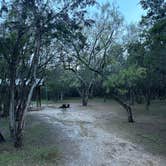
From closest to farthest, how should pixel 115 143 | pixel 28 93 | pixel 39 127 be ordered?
pixel 28 93 < pixel 115 143 < pixel 39 127

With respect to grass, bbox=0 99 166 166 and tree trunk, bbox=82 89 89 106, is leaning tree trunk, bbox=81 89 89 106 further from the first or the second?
grass, bbox=0 99 166 166

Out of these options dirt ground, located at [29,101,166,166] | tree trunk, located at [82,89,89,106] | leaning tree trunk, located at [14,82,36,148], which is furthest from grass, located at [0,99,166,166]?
tree trunk, located at [82,89,89,106]

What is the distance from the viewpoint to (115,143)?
15094mm

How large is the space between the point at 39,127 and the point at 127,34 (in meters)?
26.0

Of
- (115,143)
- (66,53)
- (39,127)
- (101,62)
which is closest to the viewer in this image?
(115,143)

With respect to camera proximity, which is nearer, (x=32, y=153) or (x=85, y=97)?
(x=32, y=153)

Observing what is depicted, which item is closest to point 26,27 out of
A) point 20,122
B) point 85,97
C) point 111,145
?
point 20,122

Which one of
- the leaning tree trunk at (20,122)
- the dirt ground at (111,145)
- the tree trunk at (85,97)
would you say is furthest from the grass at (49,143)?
the tree trunk at (85,97)

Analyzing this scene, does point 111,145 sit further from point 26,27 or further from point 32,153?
point 26,27

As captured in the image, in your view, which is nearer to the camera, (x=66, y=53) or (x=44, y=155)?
(x=44, y=155)

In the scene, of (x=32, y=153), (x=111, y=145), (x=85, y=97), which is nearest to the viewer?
(x=32, y=153)

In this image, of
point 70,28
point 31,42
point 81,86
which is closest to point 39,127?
point 31,42

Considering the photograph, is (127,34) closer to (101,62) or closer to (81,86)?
(101,62)

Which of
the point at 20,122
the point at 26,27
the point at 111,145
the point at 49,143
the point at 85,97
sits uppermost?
the point at 26,27
